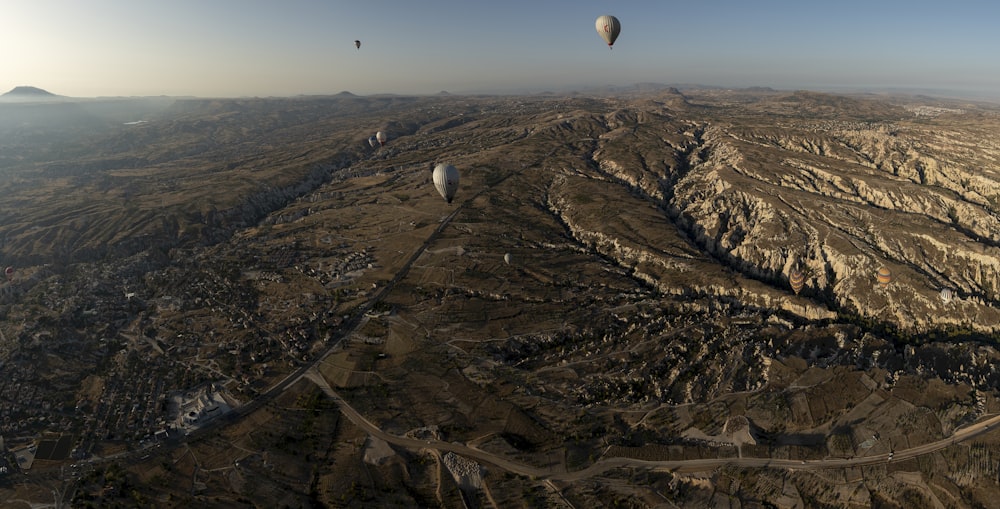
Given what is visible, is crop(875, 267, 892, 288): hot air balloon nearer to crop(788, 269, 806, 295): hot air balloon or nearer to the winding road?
crop(788, 269, 806, 295): hot air balloon

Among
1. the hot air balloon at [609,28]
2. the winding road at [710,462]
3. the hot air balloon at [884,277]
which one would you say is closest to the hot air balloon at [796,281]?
the hot air balloon at [884,277]

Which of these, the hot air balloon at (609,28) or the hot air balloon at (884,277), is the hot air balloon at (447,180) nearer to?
the hot air balloon at (609,28)

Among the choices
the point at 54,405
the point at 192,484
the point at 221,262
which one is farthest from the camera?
the point at 221,262

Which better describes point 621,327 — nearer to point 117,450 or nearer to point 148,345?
point 117,450

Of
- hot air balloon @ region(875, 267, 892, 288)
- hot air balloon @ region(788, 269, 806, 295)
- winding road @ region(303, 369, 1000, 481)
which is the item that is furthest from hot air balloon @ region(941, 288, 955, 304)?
winding road @ region(303, 369, 1000, 481)

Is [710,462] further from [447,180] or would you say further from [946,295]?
[946,295]

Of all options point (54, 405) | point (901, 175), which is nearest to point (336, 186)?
point (54, 405)
